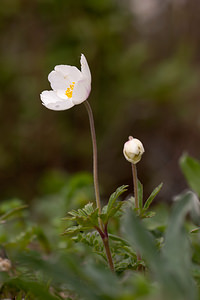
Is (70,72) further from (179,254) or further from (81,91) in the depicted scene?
(179,254)

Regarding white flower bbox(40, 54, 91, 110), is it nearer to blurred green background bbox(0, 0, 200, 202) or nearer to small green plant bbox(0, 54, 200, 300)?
small green plant bbox(0, 54, 200, 300)

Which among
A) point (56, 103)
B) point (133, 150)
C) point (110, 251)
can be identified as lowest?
point (110, 251)

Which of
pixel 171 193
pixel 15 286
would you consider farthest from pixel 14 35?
pixel 15 286

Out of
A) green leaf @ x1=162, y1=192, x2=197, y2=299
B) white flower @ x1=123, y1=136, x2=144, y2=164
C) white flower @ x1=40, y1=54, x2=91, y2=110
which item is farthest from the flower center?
green leaf @ x1=162, y1=192, x2=197, y2=299

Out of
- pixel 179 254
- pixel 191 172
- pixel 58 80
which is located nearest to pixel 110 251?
pixel 179 254

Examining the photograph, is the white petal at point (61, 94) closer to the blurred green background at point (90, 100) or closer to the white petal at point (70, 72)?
the white petal at point (70, 72)

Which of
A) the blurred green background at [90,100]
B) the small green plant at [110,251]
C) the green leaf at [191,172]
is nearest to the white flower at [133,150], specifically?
the small green plant at [110,251]
